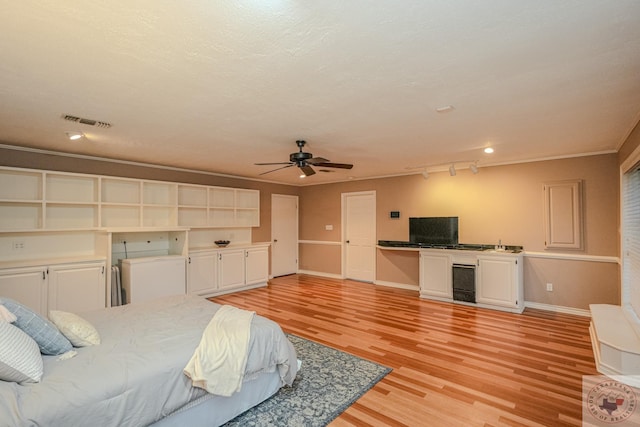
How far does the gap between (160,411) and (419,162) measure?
4.80 meters

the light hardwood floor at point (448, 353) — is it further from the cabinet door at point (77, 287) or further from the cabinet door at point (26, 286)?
the cabinet door at point (26, 286)

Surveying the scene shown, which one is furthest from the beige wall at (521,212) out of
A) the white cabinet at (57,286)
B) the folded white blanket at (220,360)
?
the white cabinet at (57,286)

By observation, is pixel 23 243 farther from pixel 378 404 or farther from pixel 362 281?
pixel 362 281

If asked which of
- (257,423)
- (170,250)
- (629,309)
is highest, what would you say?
(170,250)

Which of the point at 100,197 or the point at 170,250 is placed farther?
the point at 170,250

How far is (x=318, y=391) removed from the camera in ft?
8.54

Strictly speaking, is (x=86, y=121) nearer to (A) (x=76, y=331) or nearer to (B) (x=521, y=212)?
(A) (x=76, y=331)

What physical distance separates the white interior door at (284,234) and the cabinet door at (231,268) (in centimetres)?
142

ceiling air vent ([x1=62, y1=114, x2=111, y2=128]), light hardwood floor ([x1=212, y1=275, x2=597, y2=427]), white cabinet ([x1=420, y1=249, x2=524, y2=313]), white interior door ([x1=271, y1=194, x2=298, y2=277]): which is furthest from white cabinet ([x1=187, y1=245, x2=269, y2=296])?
white cabinet ([x1=420, y1=249, x2=524, y2=313])

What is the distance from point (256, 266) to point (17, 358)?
16.0ft

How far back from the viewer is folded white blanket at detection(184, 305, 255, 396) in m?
1.98

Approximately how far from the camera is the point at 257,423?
2213 mm

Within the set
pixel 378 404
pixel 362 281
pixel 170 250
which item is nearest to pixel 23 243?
pixel 170 250

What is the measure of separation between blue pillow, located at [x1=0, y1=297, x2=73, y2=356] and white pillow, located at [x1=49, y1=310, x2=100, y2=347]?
0.18 feet
